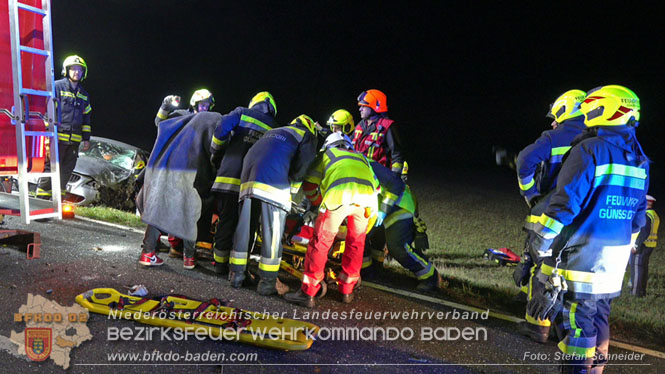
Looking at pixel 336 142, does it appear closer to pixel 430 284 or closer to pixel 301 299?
pixel 301 299

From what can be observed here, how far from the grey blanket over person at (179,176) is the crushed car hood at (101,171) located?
3.93 meters

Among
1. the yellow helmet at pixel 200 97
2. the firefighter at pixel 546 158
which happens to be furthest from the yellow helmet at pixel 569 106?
the yellow helmet at pixel 200 97

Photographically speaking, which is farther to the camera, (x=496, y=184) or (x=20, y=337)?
(x=496, y=184)

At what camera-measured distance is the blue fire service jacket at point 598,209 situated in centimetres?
301

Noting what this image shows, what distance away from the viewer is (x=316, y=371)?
322cm

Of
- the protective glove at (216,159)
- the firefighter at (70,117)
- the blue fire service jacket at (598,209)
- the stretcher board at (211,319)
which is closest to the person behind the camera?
the blue fire service jacket at (598,209)

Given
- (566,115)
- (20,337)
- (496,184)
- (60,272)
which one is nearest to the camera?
(20,337)

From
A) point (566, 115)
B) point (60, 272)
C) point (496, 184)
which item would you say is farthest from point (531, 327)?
point (496, 184)

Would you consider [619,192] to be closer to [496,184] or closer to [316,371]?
[316,371]

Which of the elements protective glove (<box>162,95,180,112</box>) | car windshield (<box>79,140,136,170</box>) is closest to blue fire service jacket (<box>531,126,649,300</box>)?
protective glove (<box>162,95,180,112</box>)

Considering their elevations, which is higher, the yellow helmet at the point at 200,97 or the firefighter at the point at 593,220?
the yellow helmet at the point at 200,97

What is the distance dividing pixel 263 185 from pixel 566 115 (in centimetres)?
277

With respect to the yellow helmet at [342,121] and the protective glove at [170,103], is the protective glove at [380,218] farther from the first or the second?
the protective glove at [170,103]

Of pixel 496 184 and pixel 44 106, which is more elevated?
pixel 44 106
